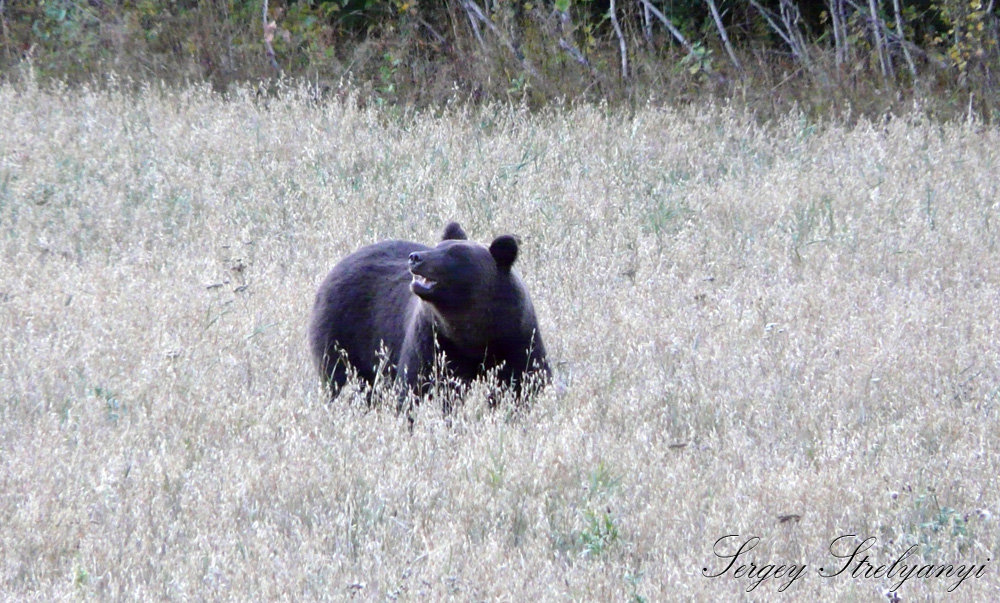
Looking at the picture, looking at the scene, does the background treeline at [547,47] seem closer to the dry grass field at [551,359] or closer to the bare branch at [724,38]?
the bare branch at [724,38]

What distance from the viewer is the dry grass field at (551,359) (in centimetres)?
359

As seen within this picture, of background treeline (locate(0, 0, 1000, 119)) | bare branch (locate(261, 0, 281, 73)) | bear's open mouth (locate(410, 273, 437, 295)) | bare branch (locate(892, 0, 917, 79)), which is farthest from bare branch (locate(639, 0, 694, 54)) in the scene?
bear's open mouth (locate(410, 273, 437, 295))

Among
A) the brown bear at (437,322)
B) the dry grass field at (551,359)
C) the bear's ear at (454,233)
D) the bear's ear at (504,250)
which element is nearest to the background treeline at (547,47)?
the dry grass field at (551,359)

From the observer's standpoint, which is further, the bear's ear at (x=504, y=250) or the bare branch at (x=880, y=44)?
the bare branch at (x=880, y=44)

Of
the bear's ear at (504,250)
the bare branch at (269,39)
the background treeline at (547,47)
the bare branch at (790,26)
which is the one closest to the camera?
the bear's ear at (504,250)

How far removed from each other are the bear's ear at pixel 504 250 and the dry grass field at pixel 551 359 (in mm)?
628

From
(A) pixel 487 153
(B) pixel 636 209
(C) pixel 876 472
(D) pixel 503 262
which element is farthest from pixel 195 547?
(A) pixel 487 153

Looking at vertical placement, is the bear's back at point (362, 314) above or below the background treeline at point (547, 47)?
below

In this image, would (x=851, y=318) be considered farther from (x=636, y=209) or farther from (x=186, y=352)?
(x=186, y=352)

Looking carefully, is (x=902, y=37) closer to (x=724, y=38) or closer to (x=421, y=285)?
(x=724, y=38)

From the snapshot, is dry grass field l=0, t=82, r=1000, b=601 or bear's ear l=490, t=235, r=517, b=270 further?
bear's ear l=490, t=235, r=517, b=270

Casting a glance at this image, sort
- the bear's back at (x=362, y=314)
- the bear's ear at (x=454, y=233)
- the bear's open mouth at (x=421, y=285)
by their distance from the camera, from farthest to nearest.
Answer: the bear's back at (x=362, y=314)
the bear's ear at (x=454, y=233)
the bear's open mouth at (x=421, y=285)

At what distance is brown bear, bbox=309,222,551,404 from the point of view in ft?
15.6

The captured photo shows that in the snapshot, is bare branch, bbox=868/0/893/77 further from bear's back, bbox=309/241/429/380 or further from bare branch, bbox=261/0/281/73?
bear's back, bbox=309/241/429/380
